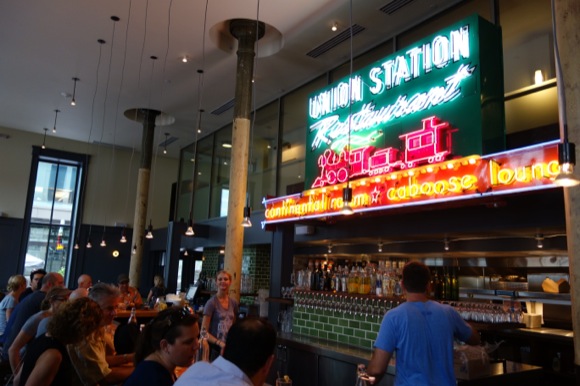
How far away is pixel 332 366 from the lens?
4816mm

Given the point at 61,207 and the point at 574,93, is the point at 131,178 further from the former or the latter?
the point at 574,93

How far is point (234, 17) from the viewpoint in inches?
316

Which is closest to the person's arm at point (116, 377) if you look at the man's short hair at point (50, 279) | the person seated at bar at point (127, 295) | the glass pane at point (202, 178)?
the man's short hair at point (50, 279)

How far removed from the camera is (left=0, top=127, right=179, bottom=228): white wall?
50.5ft

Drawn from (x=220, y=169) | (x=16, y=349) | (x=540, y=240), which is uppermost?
(x=220, y=169)

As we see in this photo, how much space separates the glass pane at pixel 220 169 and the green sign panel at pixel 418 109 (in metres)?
5.45

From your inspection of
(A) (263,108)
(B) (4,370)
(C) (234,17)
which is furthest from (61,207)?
(B) (4,370)

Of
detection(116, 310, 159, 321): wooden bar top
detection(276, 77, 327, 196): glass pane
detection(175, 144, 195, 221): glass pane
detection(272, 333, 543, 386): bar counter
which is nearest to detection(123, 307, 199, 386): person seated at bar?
detection(272, 333, 543, 386): bar counter

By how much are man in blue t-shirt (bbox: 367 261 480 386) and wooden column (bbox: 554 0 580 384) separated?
1.09 meters

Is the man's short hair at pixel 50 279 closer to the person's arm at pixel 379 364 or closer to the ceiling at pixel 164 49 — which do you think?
the person's arm at pixel 379 364

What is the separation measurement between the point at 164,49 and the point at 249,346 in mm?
8801

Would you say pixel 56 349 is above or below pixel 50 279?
below

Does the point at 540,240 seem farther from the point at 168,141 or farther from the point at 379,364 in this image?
the point at 168,141

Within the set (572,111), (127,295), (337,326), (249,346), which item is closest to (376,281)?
(337,326)
